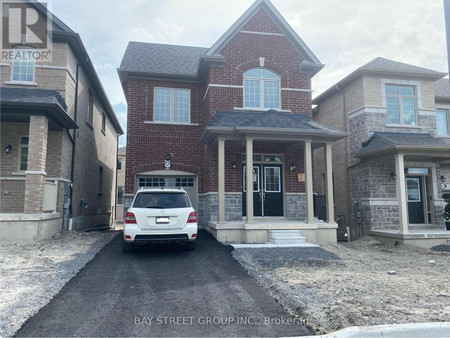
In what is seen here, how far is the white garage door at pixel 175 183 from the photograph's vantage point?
44.4 ft

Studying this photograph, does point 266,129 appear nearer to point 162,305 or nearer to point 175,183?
point 175,183

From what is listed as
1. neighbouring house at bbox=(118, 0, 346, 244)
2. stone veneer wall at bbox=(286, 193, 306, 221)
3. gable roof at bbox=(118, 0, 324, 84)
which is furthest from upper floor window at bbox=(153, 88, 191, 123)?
stone veneer wall at bbox=(286, 193, 306, 221)

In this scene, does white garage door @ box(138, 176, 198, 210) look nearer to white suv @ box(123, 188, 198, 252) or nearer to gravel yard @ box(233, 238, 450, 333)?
gravel yard @ box(233, 238, 450, 333)

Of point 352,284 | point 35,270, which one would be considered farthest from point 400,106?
point 35,270

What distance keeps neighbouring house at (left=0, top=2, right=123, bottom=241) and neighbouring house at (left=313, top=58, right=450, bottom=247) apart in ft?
Answer: 36.9

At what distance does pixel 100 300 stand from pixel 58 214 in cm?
713

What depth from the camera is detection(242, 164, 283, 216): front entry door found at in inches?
485

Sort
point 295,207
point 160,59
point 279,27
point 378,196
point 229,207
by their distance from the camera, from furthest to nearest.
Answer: point 160,59 → point 279,27 → point 378,196 → point 295,207 → point 229,207

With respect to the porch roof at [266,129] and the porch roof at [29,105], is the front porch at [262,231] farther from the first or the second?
the porch roof at [29,105]

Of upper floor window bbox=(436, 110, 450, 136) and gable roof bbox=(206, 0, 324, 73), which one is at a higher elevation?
gable roof bbox=(206, 0, 324, 73)

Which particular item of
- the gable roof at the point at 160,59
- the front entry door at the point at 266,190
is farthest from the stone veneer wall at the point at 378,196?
the gable roof at the point at 160,59

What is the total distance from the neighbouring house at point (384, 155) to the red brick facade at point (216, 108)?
2566mm

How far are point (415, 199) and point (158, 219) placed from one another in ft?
36.7

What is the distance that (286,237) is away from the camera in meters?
9.85
